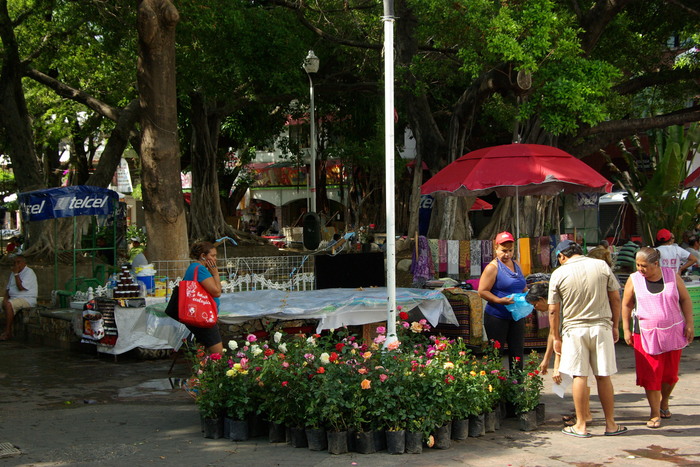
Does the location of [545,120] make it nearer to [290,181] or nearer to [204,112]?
[204,112]

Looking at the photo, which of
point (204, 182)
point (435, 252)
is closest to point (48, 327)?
point (435, 252)

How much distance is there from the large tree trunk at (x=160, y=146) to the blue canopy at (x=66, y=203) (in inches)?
30.1

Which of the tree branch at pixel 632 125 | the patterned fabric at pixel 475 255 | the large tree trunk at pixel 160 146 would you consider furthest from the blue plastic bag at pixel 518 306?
the tree branch at pixel 632 125

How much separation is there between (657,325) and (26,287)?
37.0 feet

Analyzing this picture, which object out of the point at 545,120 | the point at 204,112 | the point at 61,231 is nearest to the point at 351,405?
the point at 545,120

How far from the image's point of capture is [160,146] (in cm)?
1339

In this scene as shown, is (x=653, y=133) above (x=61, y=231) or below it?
above

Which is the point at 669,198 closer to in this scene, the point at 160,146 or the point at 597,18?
the point at 597,18

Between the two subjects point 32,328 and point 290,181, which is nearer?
point 32,328

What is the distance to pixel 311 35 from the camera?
21547 mm

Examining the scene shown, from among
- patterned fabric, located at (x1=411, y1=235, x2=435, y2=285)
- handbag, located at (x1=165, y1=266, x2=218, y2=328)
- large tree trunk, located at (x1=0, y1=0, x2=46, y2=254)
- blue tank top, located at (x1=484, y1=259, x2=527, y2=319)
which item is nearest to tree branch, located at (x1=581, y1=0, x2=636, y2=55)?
patterned fabric, located at (x1=411, y1=235, x2=435, y2=285)

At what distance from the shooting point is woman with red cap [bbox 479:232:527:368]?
288 inches

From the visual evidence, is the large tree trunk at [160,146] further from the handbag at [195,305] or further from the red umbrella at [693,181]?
the red umbrella at [693,181]

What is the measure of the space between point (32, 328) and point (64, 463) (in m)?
8.58
